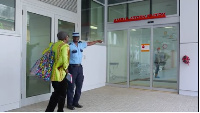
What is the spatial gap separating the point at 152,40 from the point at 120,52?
1.33 m

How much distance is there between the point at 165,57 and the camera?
6.50 meters

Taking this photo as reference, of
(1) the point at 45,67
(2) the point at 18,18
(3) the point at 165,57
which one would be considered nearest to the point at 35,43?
(2) the point at 18,18

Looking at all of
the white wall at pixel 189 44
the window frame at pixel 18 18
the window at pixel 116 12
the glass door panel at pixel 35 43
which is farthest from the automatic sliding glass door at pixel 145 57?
the window frame at pixel 18 18

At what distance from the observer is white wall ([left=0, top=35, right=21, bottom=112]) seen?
390 cm

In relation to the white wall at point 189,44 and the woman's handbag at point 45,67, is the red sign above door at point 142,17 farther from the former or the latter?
the woman's handbag at point 45,67

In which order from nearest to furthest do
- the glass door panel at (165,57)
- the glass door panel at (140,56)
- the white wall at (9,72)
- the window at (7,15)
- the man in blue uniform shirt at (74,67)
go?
the white wall at (9,72) → the window at (7,15) → the man in blue uniform shirt at (74,67) → the glass door panel at (165,57) → the glass door panel at (140,56)

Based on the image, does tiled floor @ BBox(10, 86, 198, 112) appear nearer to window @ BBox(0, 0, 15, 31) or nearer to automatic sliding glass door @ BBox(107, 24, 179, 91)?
automatic sliding glass door @ BBox(107, 24, 179, 91)

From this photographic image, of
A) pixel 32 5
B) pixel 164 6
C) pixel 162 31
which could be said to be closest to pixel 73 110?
pixel 32 5

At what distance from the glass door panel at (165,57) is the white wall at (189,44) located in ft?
1.09

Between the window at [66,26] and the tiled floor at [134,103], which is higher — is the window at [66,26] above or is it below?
above

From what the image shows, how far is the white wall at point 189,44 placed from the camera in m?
5.67

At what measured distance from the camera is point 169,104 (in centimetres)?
470

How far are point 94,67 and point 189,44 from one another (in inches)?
125

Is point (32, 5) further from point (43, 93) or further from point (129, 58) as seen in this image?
point (129, 58)
